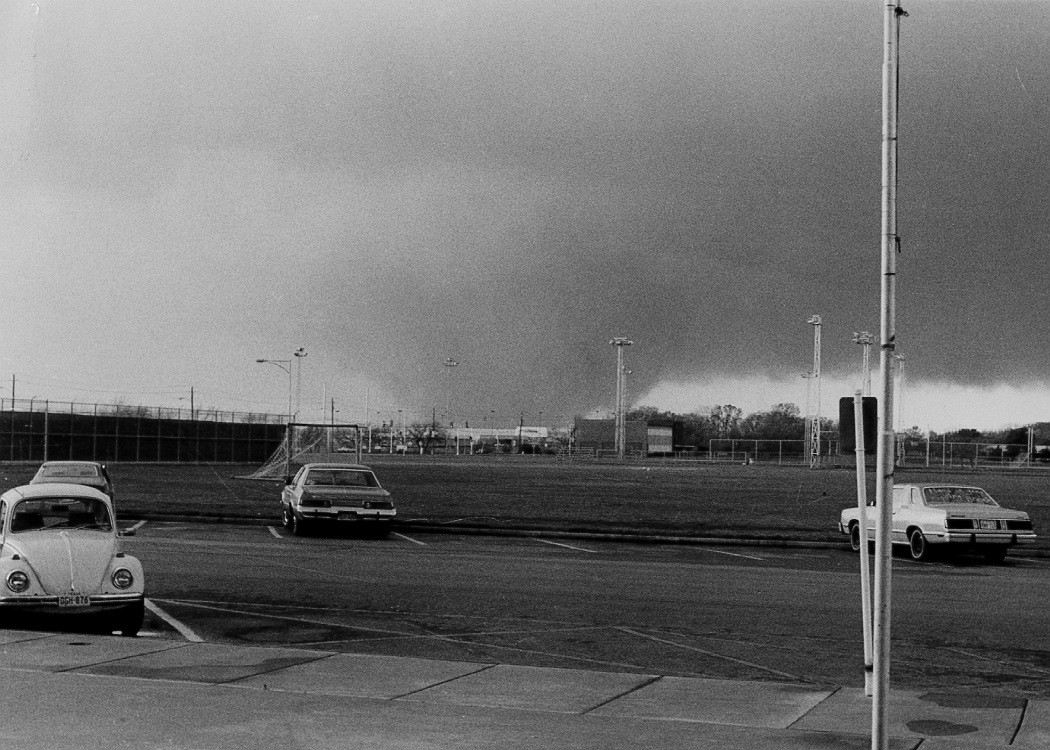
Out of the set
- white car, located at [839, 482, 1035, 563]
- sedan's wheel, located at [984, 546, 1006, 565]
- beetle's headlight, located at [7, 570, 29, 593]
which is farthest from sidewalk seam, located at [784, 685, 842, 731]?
sedan's wheel, located at [984, 546, 1006, 565]

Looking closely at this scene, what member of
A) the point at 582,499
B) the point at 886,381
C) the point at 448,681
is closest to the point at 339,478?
the point at 448,681

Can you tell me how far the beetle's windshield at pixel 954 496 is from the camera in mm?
23594

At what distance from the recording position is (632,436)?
147625 mm

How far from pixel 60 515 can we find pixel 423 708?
21.9ft

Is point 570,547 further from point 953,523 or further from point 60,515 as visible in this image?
point 60,515

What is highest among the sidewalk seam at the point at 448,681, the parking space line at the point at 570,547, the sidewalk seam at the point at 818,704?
the sidewalk seam at the point at 818,704

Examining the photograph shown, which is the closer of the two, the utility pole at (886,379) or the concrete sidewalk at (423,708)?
the utility pole at (886,379)

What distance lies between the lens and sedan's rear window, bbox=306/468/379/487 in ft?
91.0

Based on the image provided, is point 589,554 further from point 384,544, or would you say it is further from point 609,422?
point 609,422

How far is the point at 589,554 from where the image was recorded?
23406 mm

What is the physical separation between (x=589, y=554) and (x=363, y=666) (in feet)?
41.2

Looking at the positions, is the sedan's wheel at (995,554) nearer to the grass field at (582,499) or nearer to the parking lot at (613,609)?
the parking lot at (613,609)

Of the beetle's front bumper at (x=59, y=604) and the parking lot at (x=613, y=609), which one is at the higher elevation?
the beetle's front bumper at (x=59, y=604)

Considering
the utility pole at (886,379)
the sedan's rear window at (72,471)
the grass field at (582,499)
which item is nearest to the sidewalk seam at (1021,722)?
the utility pole at (886,379)
